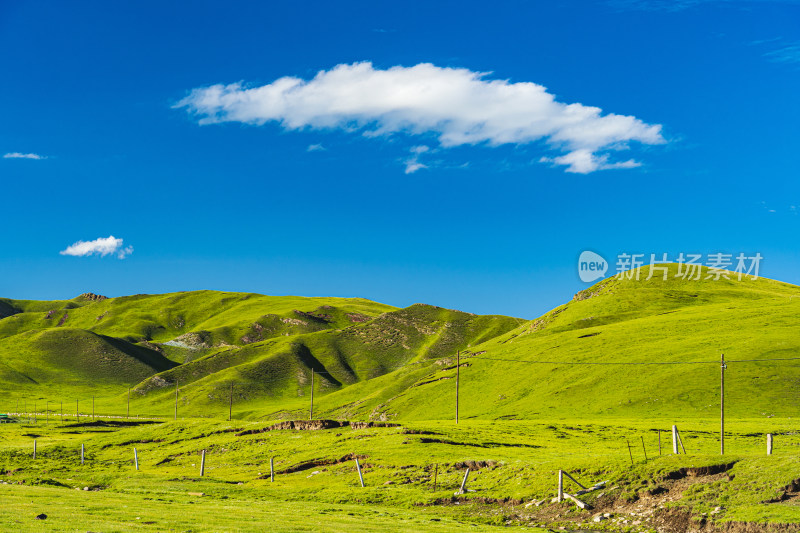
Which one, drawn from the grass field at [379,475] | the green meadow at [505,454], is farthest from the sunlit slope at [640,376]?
the grass field at [379,475]

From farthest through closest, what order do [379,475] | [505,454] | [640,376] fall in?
[640,376] → [505,454] → [379,475]

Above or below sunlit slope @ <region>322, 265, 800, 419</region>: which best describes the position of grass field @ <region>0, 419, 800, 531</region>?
below

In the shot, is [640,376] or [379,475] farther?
[640,376]

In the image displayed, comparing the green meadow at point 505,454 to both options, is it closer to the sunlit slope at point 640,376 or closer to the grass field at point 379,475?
the grass field at point 379,475

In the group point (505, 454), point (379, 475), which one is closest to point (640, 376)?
point (505, 454)

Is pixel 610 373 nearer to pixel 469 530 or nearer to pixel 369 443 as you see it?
pixel 369 443

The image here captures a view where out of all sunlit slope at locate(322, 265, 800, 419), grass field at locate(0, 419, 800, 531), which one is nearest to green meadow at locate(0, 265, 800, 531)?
grass field at locate(0, 419, 800, 531)

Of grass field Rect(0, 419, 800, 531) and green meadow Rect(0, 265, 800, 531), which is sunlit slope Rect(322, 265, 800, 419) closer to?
green meadow Rect(0, 265, 800, 531)

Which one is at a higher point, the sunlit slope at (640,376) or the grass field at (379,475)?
the sunlit slope at (640,376)

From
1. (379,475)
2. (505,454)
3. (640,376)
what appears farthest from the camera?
(640,376)

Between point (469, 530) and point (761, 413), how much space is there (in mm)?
102007

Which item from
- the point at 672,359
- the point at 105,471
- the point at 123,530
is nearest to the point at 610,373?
the point at 672,359

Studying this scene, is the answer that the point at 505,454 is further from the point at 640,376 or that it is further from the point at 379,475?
the point at 640,376

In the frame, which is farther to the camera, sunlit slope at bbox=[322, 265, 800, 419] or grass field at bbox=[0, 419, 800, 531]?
sunlit slope at bbox=[322, 265, 800, 419]
